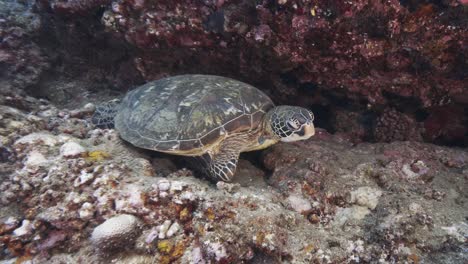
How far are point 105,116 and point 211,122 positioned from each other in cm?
192

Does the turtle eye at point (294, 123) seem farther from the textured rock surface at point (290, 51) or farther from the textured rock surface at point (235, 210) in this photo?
the textured rock surface at point (290, 51)

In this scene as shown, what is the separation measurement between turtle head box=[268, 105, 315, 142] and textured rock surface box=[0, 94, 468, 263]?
361mm

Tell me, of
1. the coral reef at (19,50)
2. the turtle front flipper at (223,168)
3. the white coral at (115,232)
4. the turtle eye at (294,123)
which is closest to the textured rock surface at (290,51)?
the coral reef at (19,50)

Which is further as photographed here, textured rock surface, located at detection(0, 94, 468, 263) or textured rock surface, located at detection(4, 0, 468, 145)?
textured rock surface, located at detection(4, 0, 468, 145)

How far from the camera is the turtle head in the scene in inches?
129

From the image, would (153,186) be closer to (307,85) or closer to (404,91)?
(307,85)

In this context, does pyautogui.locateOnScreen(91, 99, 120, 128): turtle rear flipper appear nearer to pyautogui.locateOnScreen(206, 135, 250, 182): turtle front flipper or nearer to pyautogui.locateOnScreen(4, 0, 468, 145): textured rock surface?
pyautogui.locateOnScreen(4, 0, 468, 145): textured rock surface

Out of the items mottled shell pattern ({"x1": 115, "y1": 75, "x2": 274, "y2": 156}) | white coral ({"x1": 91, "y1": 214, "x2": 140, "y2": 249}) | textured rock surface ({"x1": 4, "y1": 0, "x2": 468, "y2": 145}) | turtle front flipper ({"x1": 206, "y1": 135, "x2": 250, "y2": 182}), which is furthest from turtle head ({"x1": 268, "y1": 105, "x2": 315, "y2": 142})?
white coral ({"x1": 91, "y1": 214, "x2": 140, "y2": 249})

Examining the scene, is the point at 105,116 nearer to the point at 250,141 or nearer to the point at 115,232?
the point at 250,141

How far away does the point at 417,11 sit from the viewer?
9.24ft

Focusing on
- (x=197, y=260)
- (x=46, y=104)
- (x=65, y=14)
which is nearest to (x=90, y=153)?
(x=197, y=260)

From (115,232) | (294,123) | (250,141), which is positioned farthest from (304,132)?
(115,232)

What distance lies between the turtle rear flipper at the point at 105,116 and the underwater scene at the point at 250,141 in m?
0.03

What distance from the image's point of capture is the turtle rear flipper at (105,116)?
4148 mm
